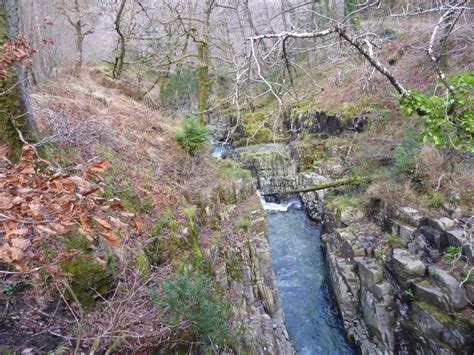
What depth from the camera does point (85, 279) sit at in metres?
3.69

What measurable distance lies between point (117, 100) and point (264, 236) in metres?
6.77

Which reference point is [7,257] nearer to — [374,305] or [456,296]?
[456,296]

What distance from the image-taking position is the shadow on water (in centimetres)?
820

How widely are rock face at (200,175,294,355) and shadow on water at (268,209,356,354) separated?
4.45 feet

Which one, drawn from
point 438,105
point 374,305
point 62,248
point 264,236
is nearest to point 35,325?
point 62,248

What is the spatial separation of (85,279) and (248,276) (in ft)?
14.7

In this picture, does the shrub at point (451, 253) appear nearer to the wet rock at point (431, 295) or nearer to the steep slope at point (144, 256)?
the wet rock at point (431, 295)

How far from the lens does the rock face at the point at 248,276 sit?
6270mm

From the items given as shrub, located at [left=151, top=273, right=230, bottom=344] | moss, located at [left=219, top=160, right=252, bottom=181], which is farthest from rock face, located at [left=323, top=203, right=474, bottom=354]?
shrub, located at [left=151, top=273, right=230, bottom=344]

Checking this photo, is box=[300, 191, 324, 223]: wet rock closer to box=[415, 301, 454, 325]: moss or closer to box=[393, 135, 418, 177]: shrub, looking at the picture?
box=[393, 135, 418, 177]: shrub

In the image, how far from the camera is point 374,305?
24.4ft

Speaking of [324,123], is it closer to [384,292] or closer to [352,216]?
[352,216]

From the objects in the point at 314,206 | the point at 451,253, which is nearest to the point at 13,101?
the point at 451,253

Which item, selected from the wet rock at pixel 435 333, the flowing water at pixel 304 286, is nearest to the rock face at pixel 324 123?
the flowing water at pixel 304 286
